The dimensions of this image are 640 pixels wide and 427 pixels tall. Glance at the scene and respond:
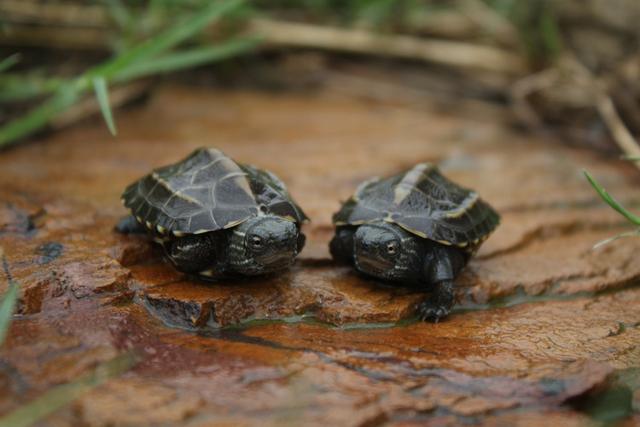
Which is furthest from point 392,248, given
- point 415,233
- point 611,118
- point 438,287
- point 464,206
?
point 611,118

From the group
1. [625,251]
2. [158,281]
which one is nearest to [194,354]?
[158,281]

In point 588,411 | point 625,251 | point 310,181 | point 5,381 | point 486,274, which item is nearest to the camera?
point 5,381

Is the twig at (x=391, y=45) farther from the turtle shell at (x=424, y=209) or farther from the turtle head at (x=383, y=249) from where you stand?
the turtle head at (x=383, y=249)

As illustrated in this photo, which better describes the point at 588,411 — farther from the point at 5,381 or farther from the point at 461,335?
the point at 5,381

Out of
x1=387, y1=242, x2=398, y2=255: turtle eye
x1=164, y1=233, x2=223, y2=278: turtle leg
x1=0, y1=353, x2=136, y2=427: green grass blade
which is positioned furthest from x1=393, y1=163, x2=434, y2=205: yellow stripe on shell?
x1=0, y1=353, x2=136, y2=427: green grass blade

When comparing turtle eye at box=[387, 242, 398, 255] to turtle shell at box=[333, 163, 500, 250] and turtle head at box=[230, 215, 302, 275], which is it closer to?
turtle shell at box=[333, 163, 500, 250]

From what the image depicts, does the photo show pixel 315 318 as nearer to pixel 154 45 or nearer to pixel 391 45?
pixel 154 45
